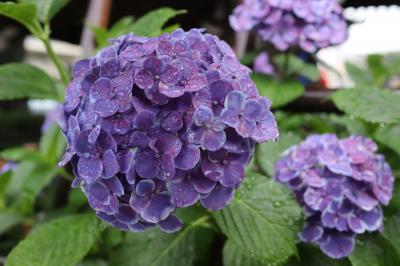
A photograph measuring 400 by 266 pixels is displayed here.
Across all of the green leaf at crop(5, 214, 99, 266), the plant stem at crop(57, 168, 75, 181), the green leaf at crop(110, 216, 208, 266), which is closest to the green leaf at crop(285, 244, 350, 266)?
the green leaf at crop(110, 216, 208, 266)

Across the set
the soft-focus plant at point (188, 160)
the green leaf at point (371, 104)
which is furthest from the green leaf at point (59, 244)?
the green leaf at point (371, 104)

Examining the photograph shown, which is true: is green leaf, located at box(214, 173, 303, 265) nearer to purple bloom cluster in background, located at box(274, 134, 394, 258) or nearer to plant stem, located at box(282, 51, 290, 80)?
purple bloom cluster in background, located at box(274, 134, 394, 258)

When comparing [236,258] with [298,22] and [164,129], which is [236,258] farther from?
[298,22]

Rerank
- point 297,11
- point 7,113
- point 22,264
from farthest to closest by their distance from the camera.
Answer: point 7,113, point 297,11, point 22,264

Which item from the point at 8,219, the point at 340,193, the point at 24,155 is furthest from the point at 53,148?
the point at 340,193

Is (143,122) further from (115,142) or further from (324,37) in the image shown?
(324,37)

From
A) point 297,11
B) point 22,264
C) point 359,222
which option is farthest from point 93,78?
point 297,11

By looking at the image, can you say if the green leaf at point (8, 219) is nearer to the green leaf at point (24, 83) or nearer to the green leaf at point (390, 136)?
the green leaf at point (24, 83)
